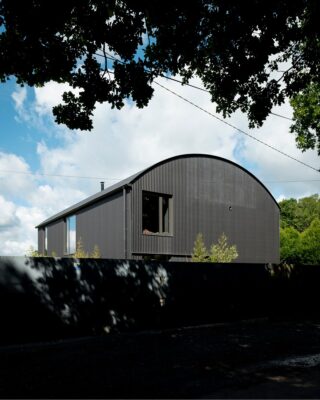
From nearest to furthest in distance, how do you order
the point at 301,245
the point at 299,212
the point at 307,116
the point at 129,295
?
the point at 129,295 → the point at 307,116 → the point at 301,245 → the point at 299,212

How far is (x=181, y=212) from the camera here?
2478 centimetres

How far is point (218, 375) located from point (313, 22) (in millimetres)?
7297

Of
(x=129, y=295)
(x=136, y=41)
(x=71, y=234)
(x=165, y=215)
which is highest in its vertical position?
(x=136, y=41)

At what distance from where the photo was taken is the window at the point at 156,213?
2384 centimetres

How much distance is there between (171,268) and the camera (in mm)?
13680

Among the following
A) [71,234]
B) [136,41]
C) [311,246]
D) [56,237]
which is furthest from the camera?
[311,246]

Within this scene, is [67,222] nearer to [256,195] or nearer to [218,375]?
[256,195]

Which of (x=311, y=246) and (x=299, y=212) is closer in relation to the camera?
(x=311, y=246)

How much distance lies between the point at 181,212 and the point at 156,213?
146 centimetres

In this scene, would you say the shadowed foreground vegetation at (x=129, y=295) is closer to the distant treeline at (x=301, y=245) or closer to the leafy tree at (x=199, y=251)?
the leafy tree at (x=199, y=251)

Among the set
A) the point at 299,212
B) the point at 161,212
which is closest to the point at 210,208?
the point at 161,212

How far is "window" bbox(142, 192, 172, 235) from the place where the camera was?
78.2 feet

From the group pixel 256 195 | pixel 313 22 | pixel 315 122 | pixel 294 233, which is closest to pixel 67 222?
pixel 256 195

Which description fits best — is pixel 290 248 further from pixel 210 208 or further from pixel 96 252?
pixel 96 252
